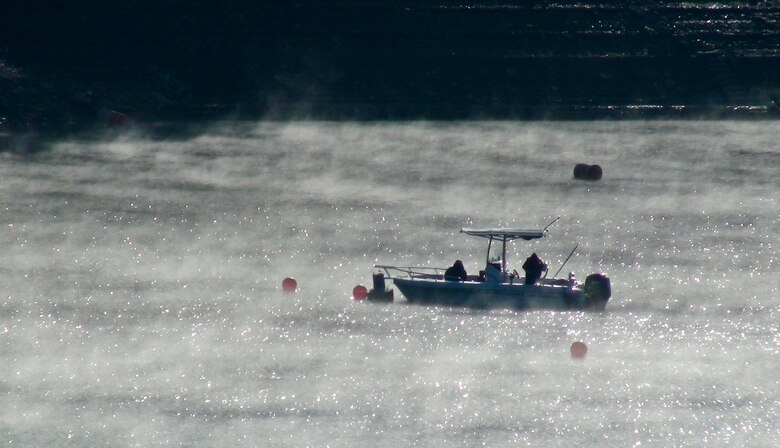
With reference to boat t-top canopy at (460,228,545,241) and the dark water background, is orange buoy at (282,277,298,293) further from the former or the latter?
the dark water background

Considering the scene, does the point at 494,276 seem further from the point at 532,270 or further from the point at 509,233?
the point at 509,233

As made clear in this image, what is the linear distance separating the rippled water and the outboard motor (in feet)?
1.29

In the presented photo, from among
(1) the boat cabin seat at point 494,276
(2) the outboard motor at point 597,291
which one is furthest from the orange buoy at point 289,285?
(2) the outboard motor at point 597,291

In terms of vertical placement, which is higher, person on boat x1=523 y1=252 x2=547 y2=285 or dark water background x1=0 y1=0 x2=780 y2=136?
dark water background x1=0 y1=0 x2=780 y2=136

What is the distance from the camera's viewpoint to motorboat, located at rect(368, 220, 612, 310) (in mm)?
36719

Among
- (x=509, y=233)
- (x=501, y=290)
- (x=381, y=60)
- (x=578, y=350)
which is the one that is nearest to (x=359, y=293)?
(x=501, y=290)

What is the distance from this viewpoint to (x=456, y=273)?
3788 centimetres

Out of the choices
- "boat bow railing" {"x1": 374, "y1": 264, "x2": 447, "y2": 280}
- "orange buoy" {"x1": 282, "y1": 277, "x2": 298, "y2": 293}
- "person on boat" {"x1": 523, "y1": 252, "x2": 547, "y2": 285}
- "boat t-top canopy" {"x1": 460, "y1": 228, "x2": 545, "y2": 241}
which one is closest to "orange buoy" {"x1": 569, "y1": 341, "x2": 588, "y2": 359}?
"person on boat" {"x1": 523, "y1": 252, "x2": 547, "y2": 285}

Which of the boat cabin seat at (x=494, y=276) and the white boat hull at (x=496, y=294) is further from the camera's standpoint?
the boat cabin seat at (x=494, y=276)

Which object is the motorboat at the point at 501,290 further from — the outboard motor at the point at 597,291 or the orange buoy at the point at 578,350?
the orange buoy at the point at 578,350

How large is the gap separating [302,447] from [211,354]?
6.46 metres

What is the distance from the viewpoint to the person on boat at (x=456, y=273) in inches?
1487

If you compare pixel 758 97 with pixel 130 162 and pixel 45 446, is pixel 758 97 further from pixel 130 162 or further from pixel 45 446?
pixel 45 446

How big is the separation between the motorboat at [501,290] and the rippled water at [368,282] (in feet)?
2.17
